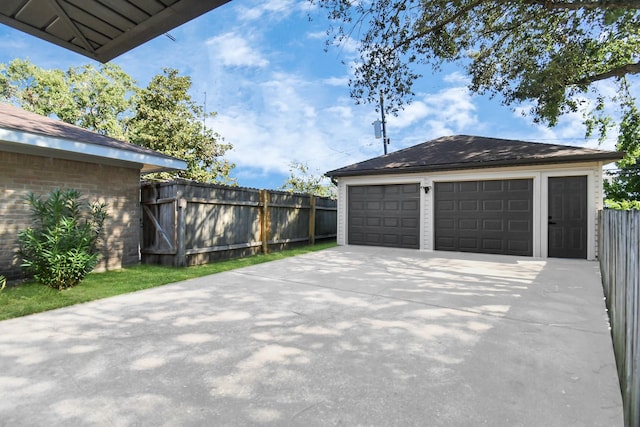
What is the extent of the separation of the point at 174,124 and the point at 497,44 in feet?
42.8

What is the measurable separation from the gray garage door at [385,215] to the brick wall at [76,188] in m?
6.56

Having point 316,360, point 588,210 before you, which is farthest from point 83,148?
point 588,210

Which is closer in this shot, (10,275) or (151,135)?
(10,275)

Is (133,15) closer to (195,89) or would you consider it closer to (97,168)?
(97,168)

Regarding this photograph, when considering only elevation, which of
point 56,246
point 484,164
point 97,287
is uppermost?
point 484,164

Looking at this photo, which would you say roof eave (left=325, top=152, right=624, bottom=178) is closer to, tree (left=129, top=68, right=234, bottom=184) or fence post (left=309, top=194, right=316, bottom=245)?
fence post (left=309, top=194, right=316, bottom=245)

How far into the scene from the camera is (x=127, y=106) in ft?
67.7

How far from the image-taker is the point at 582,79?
878 cm

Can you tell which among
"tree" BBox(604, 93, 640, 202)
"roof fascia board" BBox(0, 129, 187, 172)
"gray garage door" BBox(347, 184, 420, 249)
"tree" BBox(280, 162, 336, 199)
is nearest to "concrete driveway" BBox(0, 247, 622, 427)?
"roof fascia board" BBox(0, 129, 187, 172)

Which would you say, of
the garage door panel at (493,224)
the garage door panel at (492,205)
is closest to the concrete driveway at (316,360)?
the garage door panel at (493,224)

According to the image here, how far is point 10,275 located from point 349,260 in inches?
245

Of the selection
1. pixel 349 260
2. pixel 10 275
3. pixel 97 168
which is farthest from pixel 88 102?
pixel 349 260

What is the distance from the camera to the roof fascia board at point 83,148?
4.48 meters

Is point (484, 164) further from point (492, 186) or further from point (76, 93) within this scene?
point (76, 93)
